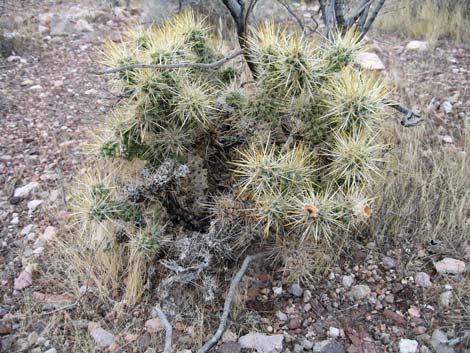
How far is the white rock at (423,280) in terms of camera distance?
236 cm

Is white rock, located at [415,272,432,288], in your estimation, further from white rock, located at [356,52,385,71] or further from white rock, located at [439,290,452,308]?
white rock, located at [356,52,385,71]

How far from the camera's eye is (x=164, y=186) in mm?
2189

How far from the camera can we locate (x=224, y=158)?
2.42m

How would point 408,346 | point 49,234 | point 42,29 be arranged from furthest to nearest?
point 42,29
point 49,234
point 408,346

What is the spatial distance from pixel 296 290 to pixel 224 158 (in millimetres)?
764

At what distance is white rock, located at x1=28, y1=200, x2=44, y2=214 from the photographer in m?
2.95

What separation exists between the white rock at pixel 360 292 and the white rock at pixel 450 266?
1.29 ft

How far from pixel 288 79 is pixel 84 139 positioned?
2047mm

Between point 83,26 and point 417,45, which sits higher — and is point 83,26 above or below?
above

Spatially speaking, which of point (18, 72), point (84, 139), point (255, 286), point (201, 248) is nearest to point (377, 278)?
point (255, 286)

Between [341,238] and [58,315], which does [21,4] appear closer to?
[58,315]

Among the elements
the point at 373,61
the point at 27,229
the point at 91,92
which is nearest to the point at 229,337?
the point at 27,229

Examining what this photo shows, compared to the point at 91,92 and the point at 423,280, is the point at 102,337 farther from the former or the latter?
the point at 91,92

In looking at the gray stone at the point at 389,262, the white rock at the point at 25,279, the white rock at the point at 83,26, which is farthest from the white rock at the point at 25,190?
the white rock at the point at 83,26
